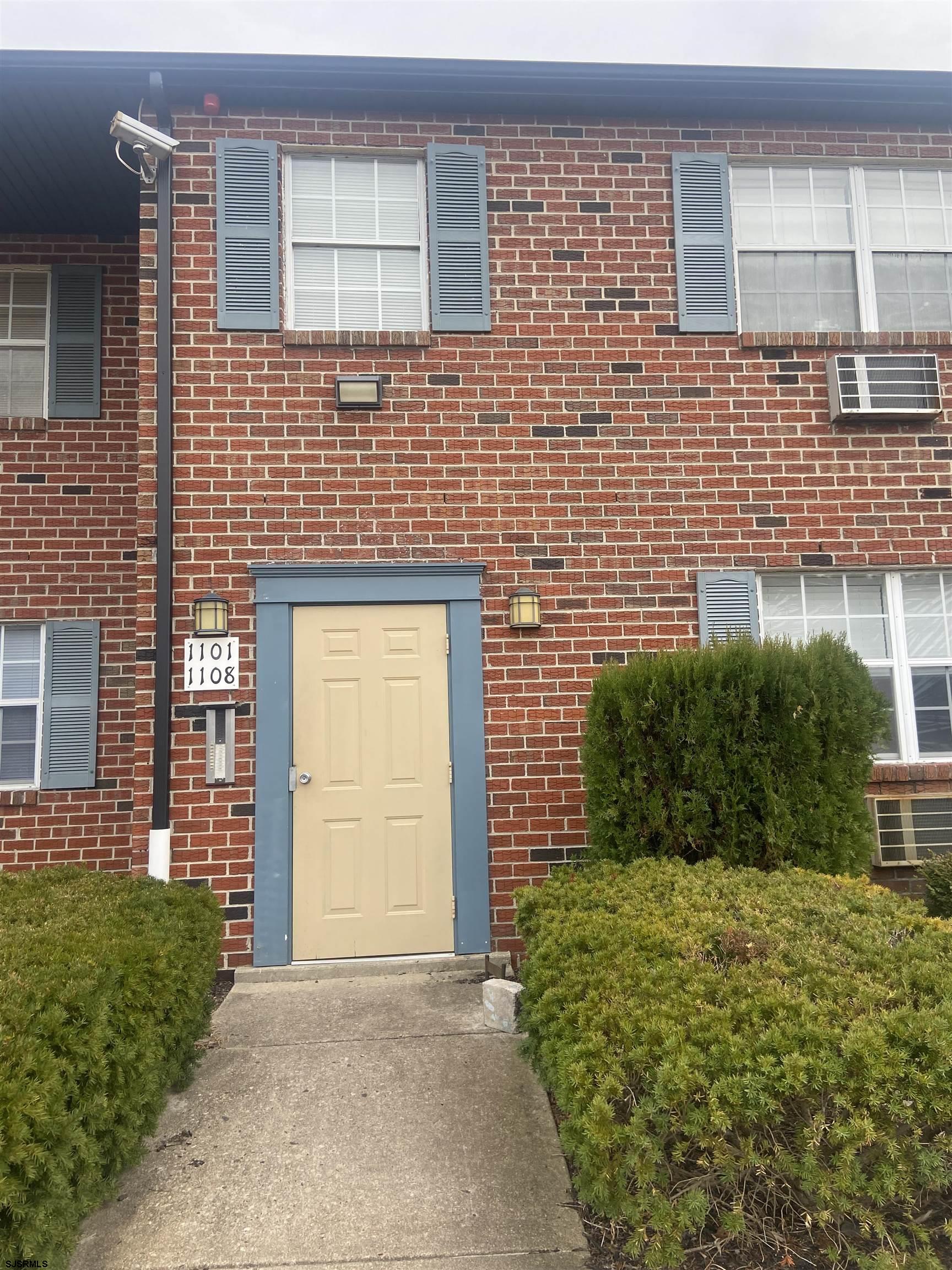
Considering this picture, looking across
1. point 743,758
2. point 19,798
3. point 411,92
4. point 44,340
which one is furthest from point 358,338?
point 19,798

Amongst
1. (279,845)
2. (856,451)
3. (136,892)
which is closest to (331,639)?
(279,845)

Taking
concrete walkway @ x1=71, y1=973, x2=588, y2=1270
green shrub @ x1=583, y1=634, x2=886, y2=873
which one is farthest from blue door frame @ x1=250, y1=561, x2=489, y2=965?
green shrub @ x1=583, y1=634, x2=886, y2=873

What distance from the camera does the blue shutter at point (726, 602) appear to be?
5992mm

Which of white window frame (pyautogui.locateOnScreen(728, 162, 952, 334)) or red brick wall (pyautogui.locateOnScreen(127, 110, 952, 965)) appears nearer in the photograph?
red brick wall (pyautogui.locateOnScreen(127, 110, 952, 965))

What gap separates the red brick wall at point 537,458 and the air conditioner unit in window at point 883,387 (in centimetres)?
13

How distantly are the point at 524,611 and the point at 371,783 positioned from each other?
157cm

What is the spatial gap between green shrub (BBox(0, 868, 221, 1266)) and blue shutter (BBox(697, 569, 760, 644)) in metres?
3.84

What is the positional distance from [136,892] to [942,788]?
5354mm

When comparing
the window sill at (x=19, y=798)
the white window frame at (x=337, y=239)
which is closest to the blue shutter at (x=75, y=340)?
the white window frame at (x=337, y=239)

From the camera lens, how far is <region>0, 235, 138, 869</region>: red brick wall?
686 cm

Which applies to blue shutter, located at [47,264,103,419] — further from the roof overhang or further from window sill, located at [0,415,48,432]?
the roof overhang

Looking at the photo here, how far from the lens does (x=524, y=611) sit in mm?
5844

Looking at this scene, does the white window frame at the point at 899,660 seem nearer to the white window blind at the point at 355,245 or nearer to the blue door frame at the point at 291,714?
the blue door frame at the point at 291,714

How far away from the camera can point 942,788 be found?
6.03m
